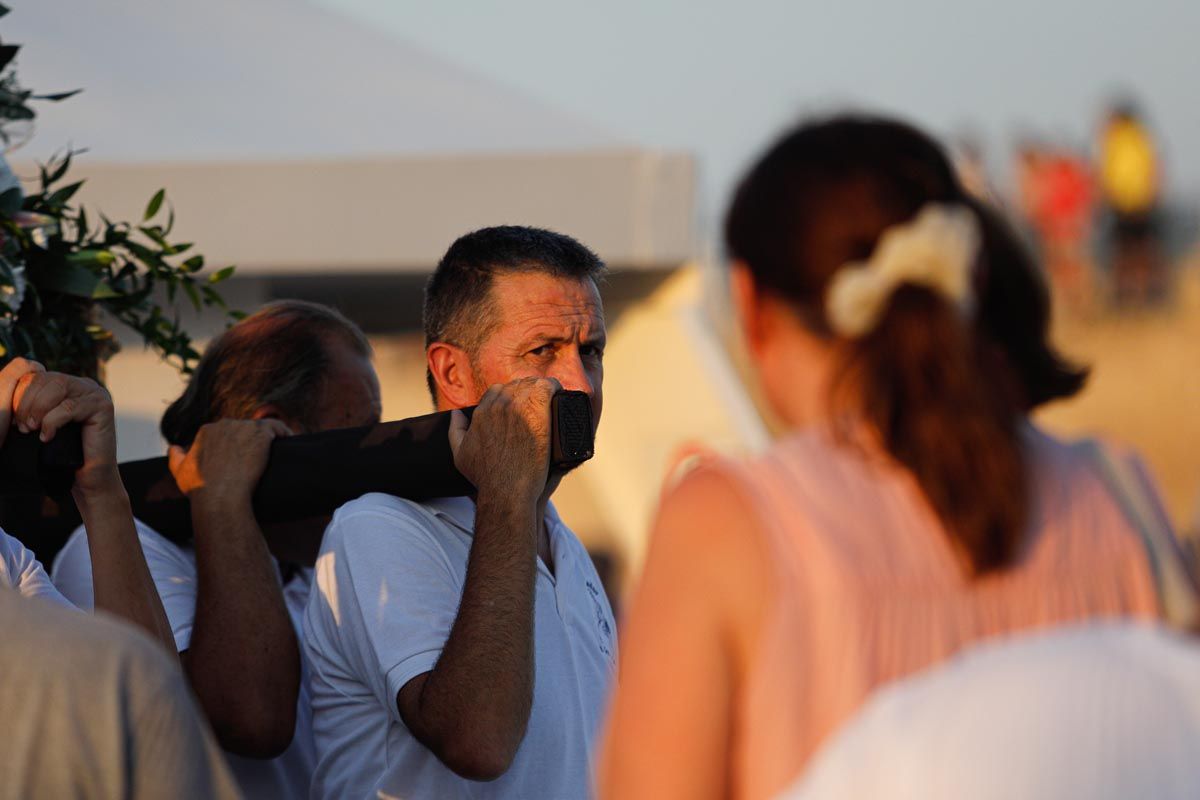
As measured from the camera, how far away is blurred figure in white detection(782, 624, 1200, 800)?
115cm

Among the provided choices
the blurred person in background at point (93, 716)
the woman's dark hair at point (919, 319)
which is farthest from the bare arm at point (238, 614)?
the woman's dark hair at point (919, 319)

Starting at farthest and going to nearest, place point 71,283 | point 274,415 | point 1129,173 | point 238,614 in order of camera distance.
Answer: point 1129,173 < point 274,415 < point 71,283 < point 238,614

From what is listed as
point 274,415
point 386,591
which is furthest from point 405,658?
point 274,415

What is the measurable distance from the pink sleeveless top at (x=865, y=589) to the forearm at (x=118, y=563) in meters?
1.17

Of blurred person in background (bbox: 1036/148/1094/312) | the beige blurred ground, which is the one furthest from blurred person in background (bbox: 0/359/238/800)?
blurred person in background (bbox: 1036/148/1094/312)

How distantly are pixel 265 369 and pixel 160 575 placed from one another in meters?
0.45

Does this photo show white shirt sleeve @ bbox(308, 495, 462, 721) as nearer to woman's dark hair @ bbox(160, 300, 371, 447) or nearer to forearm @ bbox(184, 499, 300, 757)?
forearm @ bbox(184, 499, 300, 757)

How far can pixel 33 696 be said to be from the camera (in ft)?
4.32

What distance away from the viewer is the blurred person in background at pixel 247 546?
2387 millimetres

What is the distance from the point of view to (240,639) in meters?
2.40

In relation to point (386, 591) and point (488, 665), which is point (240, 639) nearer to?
point (386, 591)

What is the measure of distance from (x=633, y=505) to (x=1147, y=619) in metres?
6.03

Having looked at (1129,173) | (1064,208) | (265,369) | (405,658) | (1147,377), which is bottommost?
(1147,377)

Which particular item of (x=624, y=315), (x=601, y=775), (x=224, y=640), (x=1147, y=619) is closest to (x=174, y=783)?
(x=601, y=775)
